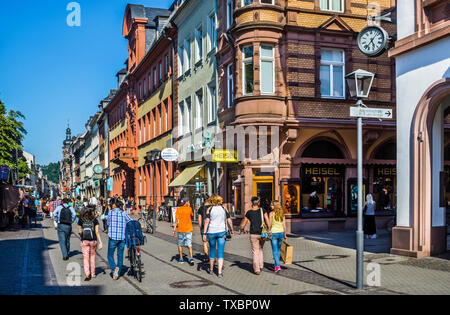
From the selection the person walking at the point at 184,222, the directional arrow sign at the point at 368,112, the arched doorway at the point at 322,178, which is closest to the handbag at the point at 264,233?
the person walking at the point at 184,222

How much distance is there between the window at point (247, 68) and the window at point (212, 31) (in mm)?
4863

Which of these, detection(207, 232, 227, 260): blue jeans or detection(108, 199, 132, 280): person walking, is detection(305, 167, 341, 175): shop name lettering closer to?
detection(207, 232, 227, 260): blue jeans

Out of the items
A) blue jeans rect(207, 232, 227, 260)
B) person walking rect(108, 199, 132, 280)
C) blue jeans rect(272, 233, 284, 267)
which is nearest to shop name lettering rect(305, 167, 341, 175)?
blue jeans rect(272, 233, 284, 267)

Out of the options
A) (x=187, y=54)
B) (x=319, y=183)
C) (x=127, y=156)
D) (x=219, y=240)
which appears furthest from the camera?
(x=127, y=156)

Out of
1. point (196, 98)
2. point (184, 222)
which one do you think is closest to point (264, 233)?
point (184, 222)

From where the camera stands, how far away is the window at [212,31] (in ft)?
90.0

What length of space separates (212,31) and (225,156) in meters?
8.14

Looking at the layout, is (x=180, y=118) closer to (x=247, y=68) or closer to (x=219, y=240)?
(x=247, y=68)

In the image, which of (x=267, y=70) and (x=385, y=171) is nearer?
(x=267, y=70)

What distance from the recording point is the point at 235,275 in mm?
12117

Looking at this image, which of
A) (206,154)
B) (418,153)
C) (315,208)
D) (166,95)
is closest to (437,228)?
(418,153)

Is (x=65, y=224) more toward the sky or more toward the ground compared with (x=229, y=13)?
more toward the ground

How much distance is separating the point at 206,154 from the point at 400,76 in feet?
44.6

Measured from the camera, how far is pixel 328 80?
2289 cm
